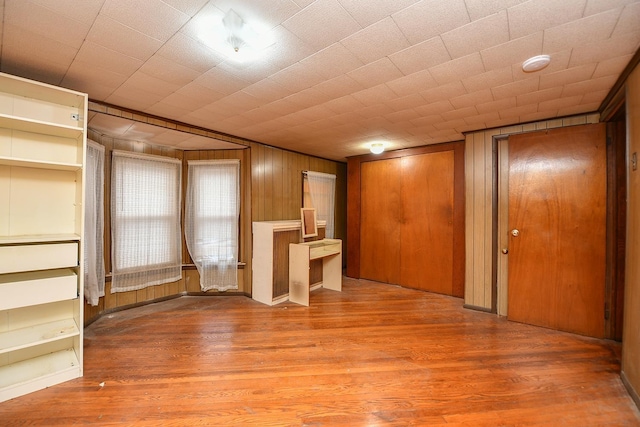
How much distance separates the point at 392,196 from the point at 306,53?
3330 mm

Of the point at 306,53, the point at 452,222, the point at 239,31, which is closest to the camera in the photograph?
the point at 239,31

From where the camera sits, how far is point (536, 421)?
166cm

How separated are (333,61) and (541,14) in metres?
1.16

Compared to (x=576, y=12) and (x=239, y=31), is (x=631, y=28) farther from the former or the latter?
(x=239, y=31)

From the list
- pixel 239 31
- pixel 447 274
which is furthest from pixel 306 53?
pixel 447 274

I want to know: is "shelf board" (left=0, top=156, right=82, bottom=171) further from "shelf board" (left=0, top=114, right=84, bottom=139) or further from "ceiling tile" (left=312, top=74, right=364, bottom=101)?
"ceiling tile" (left=312, top=74, right=364, bottom=101)

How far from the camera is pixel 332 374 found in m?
2.13

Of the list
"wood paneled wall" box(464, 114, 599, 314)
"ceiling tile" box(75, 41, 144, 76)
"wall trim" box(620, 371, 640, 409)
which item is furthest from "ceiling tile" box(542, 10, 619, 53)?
"ceiling tile" box(75, 41, 144, 76)

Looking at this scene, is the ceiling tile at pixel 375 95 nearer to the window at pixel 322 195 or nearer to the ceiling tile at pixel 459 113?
the ceiling tile at pixel 459 113

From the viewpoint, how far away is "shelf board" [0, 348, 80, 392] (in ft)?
6.18

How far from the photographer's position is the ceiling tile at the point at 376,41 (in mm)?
1534

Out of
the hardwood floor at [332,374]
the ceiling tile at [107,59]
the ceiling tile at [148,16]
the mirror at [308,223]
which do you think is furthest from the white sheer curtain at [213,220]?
the ceiling tile at [148,16]

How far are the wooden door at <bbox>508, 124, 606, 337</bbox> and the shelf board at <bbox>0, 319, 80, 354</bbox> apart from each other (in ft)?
14.3

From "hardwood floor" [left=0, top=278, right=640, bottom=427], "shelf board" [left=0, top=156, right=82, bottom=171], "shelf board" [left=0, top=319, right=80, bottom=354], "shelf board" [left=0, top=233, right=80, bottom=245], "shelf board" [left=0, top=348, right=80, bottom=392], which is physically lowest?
"hardwood floor" [left=0, top=278, right=640, bottom=427]
